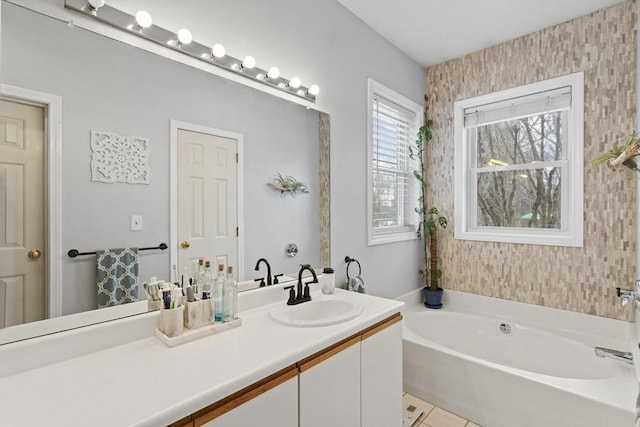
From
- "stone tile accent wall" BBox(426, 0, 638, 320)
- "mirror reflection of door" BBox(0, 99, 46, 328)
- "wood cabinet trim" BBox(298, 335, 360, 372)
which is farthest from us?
"stone tile accent wall" BBox(426, 0, 638, 320)

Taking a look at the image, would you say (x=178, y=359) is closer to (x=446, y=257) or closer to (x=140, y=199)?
(x=140, y=199)

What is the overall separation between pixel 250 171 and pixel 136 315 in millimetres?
836

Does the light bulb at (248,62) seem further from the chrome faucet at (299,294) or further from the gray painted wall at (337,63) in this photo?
the chrome faucet at (299,294)

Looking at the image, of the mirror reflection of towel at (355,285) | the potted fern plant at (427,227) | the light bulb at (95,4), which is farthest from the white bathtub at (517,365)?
the light bulb at (95,4)

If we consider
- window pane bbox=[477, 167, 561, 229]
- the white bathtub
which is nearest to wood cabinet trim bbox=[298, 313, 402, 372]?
the white bathtub

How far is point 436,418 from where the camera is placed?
78.7 inches

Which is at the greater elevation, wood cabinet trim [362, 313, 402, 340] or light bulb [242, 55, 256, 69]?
light bulb [242, 55, 256, 69]

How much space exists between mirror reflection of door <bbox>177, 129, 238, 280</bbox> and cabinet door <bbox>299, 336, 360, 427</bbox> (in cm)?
67

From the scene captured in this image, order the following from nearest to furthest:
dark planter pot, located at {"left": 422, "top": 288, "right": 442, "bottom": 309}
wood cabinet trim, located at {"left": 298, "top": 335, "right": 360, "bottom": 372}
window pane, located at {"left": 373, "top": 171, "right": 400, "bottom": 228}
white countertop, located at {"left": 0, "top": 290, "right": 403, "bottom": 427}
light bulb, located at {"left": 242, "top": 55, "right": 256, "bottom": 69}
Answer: white countertop, located at {"left": 0, "top": 290, "right": 403, "bottom": 427}, wood cabinet trim, located at {"left": 298, "top": 335, "right": 360, "bottom": 372}, light bulb, located at {"left": 242, "top": 55, "right": 256, "bottom": 69}, window pane, located at {"left": 373, "top": 171, "right": 400, "bottom": 228}, dark planter pot, located at {"left": 422, "top": 288, "right": 442, "bottom": 309}

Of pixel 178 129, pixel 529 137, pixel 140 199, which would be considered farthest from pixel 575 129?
pixel 140 199

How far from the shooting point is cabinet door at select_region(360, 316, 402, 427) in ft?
4.64

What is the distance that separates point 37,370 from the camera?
975 millimetres

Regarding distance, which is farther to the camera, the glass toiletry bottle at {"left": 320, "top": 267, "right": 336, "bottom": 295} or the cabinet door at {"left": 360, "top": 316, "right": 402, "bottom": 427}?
the glass toiletry bottle at {"left": 320, "top": 267, "right": 336, "bottom": 295}

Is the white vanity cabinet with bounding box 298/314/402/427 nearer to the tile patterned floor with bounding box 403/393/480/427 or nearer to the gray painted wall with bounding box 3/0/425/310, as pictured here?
the tile patterned floor with bounding box 403/393/480/427
